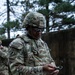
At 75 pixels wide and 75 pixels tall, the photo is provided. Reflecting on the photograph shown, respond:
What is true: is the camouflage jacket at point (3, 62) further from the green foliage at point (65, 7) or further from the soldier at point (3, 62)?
the green foliage at point (65, 7)

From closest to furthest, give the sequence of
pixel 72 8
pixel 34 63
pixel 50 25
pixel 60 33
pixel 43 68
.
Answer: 1. pixel 43 68
2. pixel 34 63
3. pixel 60 33
4. pixel 72 8
5. pixel 50 25

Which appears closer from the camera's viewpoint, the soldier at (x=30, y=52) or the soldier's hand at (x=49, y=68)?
the soldier's hand at (x=49, y=68)

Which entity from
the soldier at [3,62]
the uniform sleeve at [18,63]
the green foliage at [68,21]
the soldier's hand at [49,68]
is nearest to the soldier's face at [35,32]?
the uniform sleeve at [18,63]

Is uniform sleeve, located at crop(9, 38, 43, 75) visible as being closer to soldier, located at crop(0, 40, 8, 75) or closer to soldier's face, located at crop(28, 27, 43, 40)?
soldier's face, located at crop(28, 27, 43, 40)

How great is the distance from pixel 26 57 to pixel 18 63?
0.07 metres

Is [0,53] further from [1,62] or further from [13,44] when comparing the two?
[13,44]

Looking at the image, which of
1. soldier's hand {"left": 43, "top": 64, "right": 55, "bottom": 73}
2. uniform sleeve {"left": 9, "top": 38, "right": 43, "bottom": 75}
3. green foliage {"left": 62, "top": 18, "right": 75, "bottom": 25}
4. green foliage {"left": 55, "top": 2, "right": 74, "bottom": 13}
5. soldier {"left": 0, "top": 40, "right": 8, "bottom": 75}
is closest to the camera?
soldier's hand {"left": 43, "top": 64, "right": 55, "bottom": 73}

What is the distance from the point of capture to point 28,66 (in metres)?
2.26

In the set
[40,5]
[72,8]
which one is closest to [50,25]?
[40,5]

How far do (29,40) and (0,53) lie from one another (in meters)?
3.78

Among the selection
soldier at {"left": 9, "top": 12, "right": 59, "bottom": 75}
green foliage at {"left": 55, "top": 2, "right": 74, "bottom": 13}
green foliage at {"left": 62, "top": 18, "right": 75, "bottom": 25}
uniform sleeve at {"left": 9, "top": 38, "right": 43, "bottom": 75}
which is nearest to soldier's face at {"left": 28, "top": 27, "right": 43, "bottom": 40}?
soldier at {"left": 9, "top": 12, "right": 59, "bottom": 75}

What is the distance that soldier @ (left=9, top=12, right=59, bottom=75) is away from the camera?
221 cm

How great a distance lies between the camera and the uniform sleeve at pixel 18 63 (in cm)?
221

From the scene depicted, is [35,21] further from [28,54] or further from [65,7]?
[65,7]
